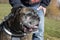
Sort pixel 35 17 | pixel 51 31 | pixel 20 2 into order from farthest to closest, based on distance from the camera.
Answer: pixel 51 31 < pixel 20 2 < pixel 35 17

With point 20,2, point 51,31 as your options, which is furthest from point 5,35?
point 51,31

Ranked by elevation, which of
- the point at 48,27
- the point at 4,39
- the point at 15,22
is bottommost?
the point at 48,27

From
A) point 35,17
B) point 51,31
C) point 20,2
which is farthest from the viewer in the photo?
point 51,31

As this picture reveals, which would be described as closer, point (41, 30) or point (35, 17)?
point (35, 17)

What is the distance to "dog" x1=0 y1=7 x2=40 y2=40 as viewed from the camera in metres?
4.32

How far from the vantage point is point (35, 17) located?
14.2 feet

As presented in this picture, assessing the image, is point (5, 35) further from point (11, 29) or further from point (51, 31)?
point (51, 31)

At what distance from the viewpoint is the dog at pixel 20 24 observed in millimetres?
4320

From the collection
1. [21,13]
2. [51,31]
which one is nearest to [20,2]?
[21,13]

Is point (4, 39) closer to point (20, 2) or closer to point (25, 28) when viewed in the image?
point (25, 28)

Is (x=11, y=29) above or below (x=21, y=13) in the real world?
below

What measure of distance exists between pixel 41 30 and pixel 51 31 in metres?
3.38

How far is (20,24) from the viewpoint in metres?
4.39

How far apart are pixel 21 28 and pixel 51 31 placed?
3.99m
